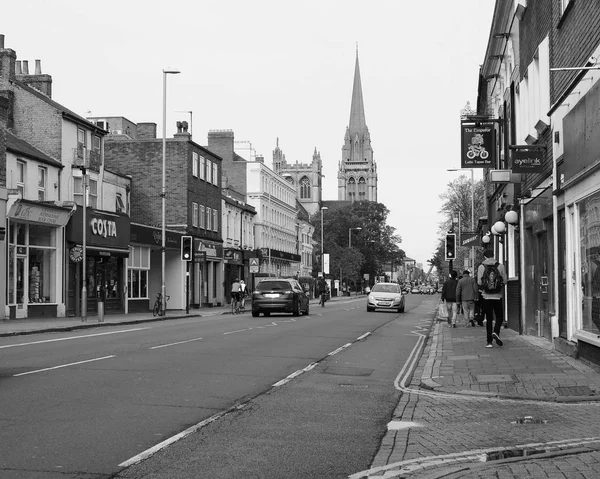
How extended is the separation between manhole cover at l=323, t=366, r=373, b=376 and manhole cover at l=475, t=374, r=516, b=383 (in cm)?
197

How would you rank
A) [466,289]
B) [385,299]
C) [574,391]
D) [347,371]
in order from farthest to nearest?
[385,299] → [466,289] → [347,371] → [574,391]

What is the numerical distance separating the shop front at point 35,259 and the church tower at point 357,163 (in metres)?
160

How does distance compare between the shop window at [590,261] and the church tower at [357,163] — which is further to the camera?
the church tower at [357,163]

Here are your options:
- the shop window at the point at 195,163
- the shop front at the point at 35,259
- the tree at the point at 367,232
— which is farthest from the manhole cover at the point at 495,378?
the tree at the point at 367,232

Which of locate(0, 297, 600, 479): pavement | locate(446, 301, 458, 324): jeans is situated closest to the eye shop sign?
locate(0, 297, 600, 479): pavement

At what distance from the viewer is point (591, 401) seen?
9922mm

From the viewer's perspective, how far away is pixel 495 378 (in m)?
12.3

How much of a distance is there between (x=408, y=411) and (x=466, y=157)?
59.1 feet

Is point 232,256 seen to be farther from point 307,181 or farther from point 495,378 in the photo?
point 307,181

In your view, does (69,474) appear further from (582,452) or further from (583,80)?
(583,80)

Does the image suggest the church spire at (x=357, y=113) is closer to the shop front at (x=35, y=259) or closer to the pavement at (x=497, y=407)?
the shop front at (x=35, y=259)

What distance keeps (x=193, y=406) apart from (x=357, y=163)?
187314 millimetres

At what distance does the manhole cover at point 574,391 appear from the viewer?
33.8ft

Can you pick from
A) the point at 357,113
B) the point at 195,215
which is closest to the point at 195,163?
the point at 195,215
